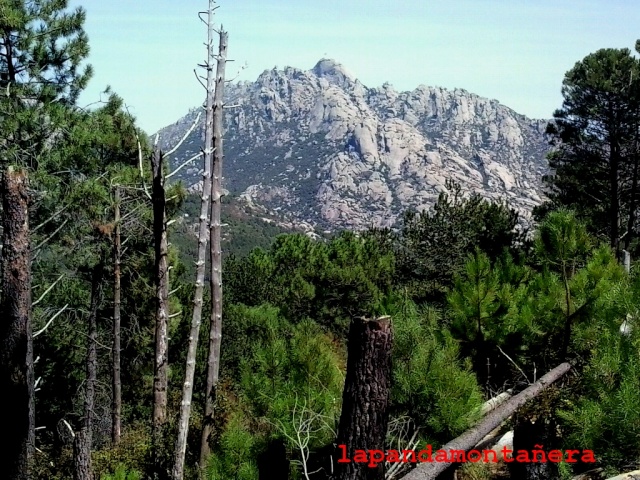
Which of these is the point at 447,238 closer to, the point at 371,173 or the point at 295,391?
the point at 295,391

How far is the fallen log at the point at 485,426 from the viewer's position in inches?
120

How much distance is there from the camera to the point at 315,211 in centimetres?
16150

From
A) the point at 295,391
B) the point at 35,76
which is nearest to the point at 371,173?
the point at 35,76

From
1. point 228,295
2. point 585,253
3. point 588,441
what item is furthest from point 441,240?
point 588,441

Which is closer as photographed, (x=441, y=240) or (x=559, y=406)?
(x=559, y=406)

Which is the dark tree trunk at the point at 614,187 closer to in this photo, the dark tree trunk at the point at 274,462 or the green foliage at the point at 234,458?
the dark tree trunk at the point at 274,462

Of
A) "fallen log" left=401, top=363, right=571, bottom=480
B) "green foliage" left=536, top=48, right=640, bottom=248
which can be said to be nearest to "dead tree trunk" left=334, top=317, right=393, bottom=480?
"fallen log" left=401, top=363, right=571, bottom=480

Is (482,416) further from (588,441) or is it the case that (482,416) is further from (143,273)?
(143,273)

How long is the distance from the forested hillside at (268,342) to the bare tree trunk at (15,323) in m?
0.01

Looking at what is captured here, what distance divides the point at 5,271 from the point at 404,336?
2.88 meters

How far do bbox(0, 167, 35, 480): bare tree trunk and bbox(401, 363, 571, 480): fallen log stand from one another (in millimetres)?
2886

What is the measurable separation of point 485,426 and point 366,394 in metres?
1.86

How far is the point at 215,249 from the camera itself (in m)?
6.52

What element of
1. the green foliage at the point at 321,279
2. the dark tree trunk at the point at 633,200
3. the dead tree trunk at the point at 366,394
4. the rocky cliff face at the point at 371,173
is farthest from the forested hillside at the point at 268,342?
the rocky cliff face at the point at 371,173
